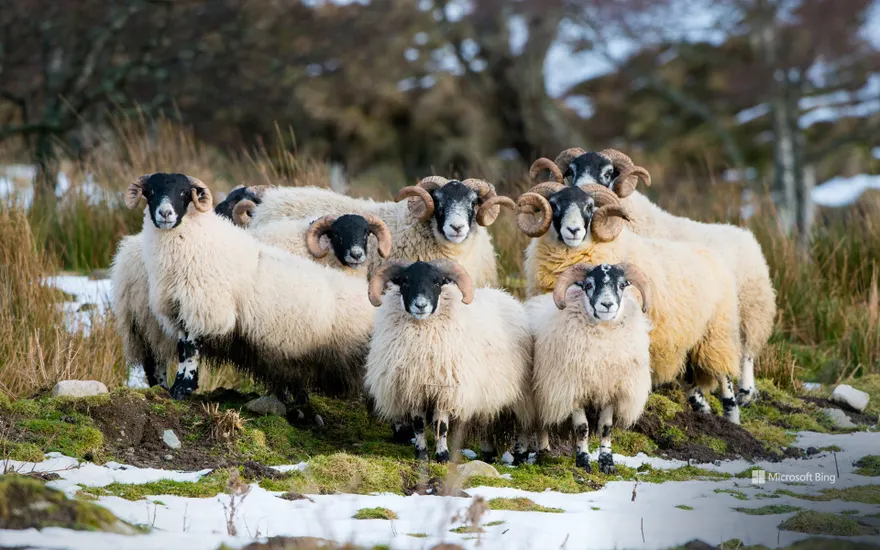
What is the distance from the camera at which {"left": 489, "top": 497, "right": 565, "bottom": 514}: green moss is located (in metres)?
6.09

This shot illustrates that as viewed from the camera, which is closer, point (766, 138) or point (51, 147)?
point (51, 147)

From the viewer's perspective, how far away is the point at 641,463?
25.6 ft

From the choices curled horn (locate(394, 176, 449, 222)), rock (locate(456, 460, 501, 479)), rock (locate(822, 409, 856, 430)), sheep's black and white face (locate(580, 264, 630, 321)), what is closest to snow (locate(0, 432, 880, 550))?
rock (locate(456, 460, 501, 479))

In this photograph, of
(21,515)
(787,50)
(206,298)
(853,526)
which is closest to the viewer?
(21,515)

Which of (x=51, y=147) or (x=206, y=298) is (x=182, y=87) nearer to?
(x=51, y=147)

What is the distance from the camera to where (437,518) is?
5754 millimetres

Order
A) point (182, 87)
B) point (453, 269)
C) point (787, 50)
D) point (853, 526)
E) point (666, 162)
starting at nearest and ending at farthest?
1. point (853, 526)
2. point (453, 269)
3. point (182, 87)
4. point (787, 50)
5. point (666, 162)

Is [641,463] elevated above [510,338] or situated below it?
below

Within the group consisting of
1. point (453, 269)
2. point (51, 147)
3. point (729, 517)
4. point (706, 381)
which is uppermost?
point (51, 147)

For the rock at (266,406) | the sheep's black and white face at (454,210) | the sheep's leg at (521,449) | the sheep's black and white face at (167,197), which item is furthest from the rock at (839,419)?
the sheep's black and white face at (167,197)

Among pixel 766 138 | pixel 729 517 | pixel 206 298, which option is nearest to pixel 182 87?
pixel 206 298

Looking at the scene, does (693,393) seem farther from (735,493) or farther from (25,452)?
(25,452)

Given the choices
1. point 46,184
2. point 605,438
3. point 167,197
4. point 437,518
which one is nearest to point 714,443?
point 605,438

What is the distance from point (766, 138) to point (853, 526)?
32.0m
